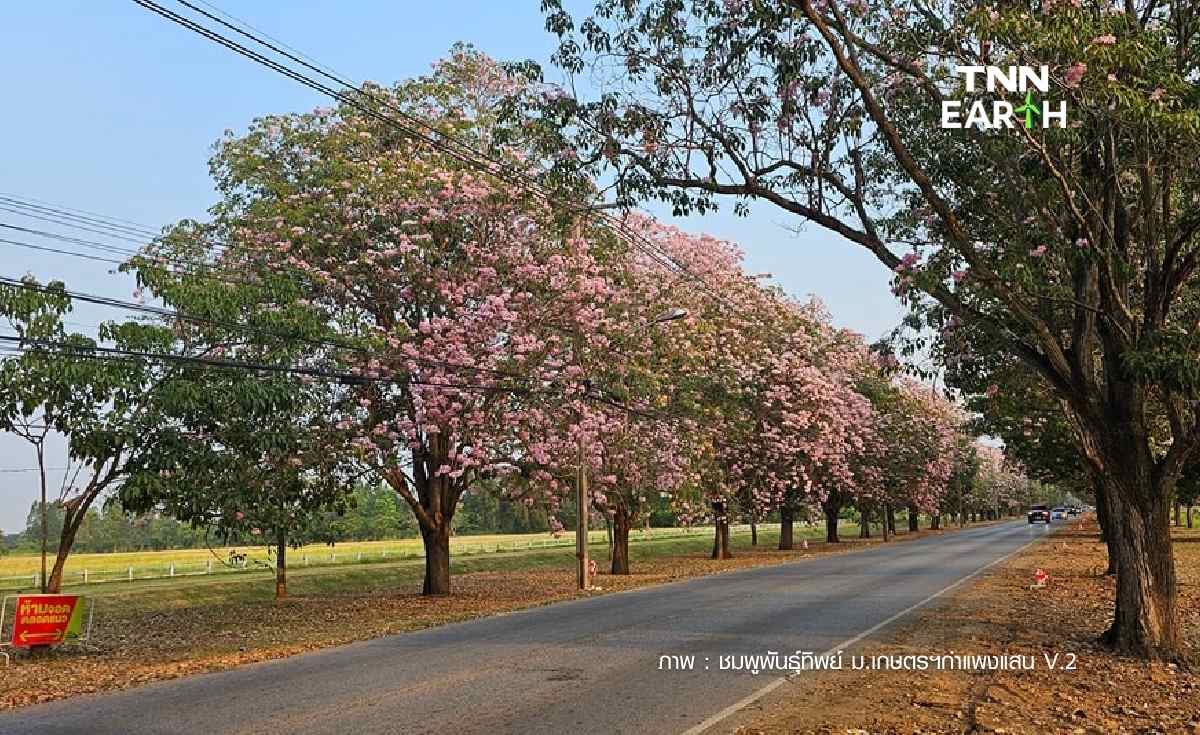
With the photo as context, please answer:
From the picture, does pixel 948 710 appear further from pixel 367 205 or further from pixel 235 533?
pixel 367 205

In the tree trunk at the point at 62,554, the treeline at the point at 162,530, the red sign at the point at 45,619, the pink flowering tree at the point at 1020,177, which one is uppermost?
the pink flowering tree at the point at 1020,177

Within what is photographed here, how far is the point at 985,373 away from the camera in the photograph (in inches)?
754

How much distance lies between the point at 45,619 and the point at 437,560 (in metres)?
12.1

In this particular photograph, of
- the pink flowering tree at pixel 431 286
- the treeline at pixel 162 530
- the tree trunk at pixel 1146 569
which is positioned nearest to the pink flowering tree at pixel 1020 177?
the tree trunk at pixel 1146 569

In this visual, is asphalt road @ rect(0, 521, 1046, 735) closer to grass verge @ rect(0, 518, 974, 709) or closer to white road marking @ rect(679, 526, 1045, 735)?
white road marking @ rect(679, 526, 1045, 735)

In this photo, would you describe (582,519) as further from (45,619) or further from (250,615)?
(45,619)

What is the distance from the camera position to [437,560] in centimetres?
2692

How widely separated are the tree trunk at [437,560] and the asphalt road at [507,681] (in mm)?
6990

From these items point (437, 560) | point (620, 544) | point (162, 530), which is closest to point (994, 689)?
point (437, 560)

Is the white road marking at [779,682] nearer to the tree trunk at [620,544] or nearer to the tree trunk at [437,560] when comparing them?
the tree trunk at [620,544]

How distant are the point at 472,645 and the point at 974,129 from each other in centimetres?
987

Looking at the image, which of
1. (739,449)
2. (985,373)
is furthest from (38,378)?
(739,449)

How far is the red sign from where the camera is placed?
604 inches

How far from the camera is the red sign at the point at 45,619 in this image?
15.4 m
